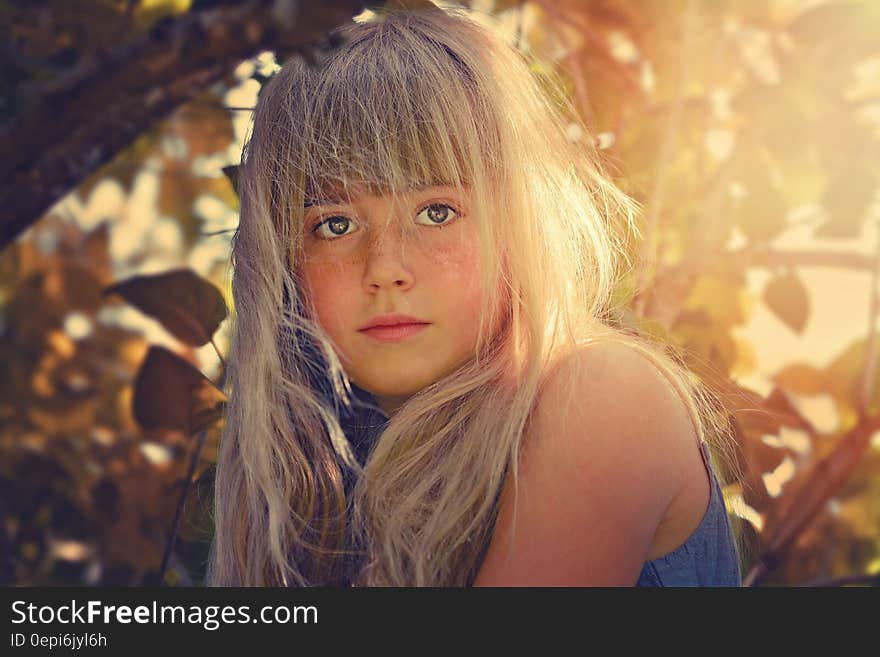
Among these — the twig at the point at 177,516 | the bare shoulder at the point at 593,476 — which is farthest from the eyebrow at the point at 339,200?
the twig at the point at 177,516

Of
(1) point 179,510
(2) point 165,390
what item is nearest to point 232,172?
(2) point 165,390

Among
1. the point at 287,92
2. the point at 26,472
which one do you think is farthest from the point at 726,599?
the point at 26,472

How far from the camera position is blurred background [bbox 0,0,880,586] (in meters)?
1.01

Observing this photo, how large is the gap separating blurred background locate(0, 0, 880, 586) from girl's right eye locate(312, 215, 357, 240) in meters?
0.15

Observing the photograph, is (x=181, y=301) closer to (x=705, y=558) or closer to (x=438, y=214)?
(x=438, y=214)

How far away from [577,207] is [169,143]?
40.2 inches

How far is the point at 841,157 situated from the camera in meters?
1.21

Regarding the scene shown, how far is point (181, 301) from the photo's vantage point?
100 centimetres

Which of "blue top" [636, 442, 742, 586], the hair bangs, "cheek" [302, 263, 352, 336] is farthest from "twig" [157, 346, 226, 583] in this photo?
"blue top" [636, 442, 742, 586]

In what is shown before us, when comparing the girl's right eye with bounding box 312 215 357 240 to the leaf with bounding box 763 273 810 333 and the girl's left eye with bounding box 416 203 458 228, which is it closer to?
the girl's left eye with bounding box 416 203 458 228

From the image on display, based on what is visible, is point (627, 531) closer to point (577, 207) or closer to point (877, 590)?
point (877, 590)

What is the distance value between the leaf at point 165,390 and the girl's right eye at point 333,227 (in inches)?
10.1

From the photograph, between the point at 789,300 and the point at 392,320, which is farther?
the point at 789,300

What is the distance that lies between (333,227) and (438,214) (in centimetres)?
13
